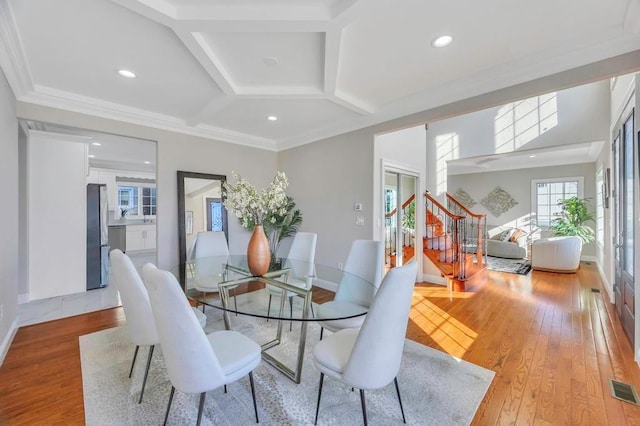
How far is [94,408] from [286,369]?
4.07 feet

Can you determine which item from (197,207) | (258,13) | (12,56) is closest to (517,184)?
(197,207)

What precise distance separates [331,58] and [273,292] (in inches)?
81.2

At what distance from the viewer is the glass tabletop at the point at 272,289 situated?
1981 mm

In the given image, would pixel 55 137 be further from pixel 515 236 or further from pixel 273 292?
pixel 515 236

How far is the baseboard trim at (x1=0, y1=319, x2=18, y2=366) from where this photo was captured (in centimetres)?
226

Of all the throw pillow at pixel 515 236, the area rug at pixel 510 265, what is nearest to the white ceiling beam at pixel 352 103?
the area rug at pixel 510 265

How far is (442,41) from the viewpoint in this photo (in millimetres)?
2107

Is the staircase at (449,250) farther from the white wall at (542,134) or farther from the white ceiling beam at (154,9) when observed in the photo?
the white ceiling beam at (154,9)

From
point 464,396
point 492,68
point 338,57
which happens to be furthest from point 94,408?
point 492,68

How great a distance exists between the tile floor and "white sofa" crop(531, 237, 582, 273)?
25.0ft

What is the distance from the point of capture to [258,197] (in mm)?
2359

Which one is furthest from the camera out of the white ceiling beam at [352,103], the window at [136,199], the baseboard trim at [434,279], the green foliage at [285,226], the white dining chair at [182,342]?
the window at [136,199]

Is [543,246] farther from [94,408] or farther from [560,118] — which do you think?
[94,408]

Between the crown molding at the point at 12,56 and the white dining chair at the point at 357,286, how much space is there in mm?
2922
